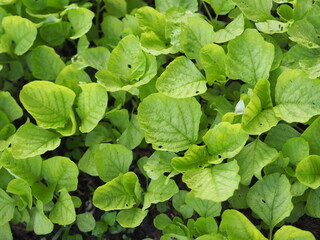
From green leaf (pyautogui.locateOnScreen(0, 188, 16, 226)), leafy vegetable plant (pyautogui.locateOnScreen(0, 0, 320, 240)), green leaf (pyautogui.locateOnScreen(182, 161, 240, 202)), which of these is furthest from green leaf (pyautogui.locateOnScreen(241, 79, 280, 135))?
green leaf (pyautogui.locateOnScreen(0, 188, 16, 226))

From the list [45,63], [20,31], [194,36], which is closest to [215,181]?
[194,36]

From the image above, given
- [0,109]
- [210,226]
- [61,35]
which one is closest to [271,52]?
[210,226]

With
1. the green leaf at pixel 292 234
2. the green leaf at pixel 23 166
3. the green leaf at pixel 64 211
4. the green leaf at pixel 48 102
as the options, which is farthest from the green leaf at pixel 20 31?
the green leaf at pixel 292 234

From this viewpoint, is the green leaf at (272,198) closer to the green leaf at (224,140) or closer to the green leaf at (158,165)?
the green leaf at (224,140)

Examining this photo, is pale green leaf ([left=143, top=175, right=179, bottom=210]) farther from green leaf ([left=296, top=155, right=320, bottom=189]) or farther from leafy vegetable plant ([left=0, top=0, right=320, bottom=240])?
green leaf ([left=296, top=155, right=320, bottom=189])

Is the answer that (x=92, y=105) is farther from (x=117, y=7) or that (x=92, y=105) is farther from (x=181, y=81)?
(x=117, y=7)

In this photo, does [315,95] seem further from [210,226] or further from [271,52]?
[210,226]
